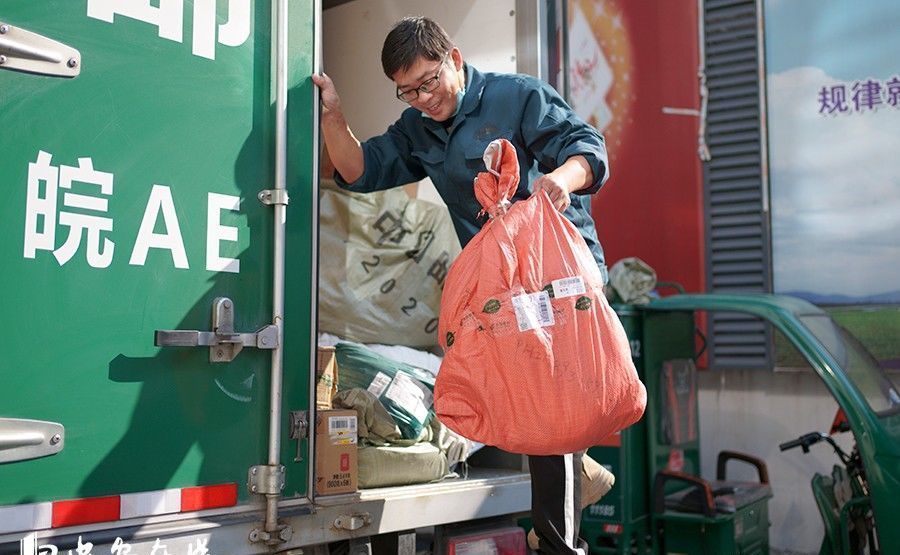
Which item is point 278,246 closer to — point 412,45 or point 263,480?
point 263,480

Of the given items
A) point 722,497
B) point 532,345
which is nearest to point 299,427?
point 532,345

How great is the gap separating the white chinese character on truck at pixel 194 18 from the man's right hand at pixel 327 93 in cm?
24

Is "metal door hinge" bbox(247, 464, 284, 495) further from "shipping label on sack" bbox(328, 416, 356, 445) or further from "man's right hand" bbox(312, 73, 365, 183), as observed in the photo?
"man's right hand" bbox(312, 73, 365, 183)

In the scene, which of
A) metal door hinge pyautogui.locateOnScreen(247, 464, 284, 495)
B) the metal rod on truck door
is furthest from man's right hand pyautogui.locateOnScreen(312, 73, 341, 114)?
metal door hinge pyautogui.locateOnScreen(247, 464, 284, 495)

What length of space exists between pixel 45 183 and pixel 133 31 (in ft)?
1.40

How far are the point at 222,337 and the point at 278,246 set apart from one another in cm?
29

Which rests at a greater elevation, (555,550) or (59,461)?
(59,461)

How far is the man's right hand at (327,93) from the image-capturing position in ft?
8.49

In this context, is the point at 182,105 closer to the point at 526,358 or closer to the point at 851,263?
the point at 526,358

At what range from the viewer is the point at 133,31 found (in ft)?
7.11

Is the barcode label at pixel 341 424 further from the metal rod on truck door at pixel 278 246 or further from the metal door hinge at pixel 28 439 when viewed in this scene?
the metal door hinge at pixel 28 439

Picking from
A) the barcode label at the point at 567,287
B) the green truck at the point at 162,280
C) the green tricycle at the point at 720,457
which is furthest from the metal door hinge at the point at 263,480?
the green tricycle at the point at 720,457

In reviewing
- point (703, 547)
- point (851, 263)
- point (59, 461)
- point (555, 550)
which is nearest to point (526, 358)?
point (555, 550)

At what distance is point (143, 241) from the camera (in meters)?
2.14
